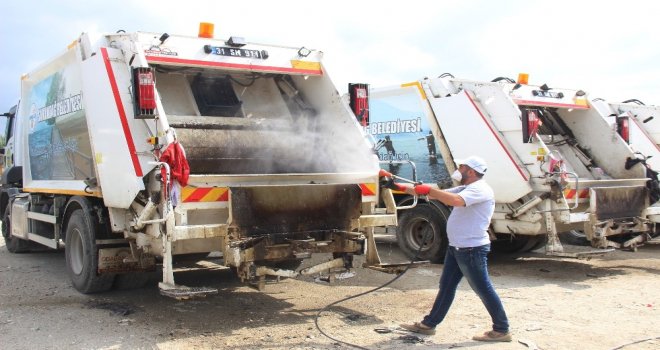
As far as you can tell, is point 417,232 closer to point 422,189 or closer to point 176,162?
point 422,189

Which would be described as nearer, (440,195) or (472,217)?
(440,195)

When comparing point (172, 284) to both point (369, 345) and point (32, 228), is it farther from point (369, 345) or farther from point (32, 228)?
point (32, 228)

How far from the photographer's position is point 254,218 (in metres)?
4.74

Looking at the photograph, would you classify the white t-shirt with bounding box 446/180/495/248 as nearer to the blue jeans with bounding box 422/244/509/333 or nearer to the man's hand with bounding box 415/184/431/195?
the blue jeans with bounding box 422/244/509/333

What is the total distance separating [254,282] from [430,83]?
13.8 feet

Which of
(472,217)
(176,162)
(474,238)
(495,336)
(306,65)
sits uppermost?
(306,65)

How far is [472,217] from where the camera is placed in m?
4.49

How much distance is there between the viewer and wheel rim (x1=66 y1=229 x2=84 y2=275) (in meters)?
5.98

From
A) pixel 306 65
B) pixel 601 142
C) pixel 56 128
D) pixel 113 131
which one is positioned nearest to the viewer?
pixel 113 131

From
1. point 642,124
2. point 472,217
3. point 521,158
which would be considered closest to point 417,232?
point 521,158

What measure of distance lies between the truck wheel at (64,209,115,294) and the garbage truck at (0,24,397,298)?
14 mm

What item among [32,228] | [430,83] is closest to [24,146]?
[32,228]

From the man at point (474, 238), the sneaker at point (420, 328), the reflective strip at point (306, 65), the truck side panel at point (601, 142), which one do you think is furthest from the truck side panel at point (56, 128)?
the truck side panel at point (601, 142)

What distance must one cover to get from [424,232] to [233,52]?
12.6ft
